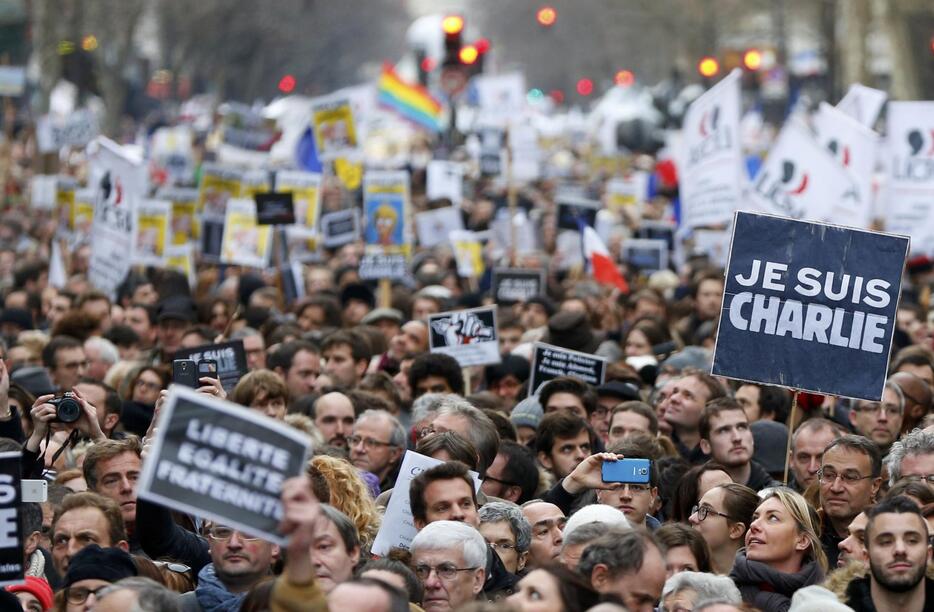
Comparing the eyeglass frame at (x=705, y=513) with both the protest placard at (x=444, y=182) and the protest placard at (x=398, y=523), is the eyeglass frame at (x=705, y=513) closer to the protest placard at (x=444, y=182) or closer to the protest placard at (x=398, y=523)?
the protest placard at (x=398, y=523)

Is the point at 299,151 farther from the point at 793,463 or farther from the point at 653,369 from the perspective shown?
the point at 793,463

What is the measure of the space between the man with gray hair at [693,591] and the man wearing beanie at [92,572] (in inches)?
71.1

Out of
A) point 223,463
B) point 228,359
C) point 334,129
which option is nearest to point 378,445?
point 228,359

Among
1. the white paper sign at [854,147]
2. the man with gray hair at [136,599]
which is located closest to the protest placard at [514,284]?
the white paper sign at [854,147]

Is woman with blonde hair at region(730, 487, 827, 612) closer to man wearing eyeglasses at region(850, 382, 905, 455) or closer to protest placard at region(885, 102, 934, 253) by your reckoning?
man wearing eyeglasses at region(850, 382, 905, 455)

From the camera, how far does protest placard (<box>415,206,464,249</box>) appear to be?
2303 cm

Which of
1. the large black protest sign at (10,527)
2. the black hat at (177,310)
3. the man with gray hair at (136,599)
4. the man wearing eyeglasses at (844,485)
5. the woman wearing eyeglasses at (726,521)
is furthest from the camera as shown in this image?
the black hat at (177,310)

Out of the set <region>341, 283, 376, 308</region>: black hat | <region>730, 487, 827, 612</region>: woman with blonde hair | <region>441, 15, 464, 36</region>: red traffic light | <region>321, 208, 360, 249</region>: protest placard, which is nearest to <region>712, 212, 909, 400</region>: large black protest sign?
<region>730, 487, 827, 612</region>: woman with blonde hair

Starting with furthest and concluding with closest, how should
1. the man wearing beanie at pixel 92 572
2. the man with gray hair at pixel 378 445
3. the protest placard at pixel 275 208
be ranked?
the protest placard at pixel 275 208 < the man with gray hair at pixel 378 445 < the man wearing beanie at pixel 92 572

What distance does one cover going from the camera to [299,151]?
24703 mm

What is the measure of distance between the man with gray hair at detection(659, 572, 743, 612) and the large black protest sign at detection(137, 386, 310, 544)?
1829 mm

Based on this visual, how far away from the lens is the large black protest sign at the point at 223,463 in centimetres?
521

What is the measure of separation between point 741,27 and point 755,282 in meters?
70.2

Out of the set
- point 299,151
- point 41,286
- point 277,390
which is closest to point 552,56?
point 299,151
